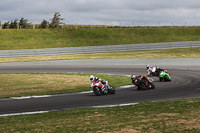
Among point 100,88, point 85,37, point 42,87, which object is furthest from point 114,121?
point 85,37

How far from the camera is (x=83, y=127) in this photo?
8.70 meters

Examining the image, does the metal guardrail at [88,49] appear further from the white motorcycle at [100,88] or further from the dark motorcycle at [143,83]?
the white motorcycle at [100,88]

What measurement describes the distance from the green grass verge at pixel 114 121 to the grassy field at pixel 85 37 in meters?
48.4

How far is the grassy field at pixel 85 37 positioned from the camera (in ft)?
199

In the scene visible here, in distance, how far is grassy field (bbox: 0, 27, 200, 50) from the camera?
60.6 m

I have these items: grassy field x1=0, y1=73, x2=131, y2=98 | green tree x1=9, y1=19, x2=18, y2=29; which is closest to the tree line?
green tree x1=9, y1=19, x2=18, y2=29

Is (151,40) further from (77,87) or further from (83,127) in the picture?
(83,127)

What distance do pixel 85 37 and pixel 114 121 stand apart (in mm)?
58702

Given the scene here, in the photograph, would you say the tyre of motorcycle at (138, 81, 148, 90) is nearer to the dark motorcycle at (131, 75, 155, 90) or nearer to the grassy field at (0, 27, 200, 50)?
the dark motorcycle at (131, 75, 155, 90)

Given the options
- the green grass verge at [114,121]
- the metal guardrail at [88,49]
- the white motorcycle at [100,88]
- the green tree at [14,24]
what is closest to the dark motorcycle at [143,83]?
the white motorcycle at [100,88]

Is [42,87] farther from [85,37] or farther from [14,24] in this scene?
[14,24]

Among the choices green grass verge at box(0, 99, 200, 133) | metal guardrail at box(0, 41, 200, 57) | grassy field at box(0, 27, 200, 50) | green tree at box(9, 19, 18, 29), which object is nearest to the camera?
green grass verge at box(0, 99, 200, 133)

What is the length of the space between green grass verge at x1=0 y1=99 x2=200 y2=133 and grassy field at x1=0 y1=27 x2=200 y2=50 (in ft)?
159

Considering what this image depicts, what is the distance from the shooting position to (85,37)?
67438 millimetres
